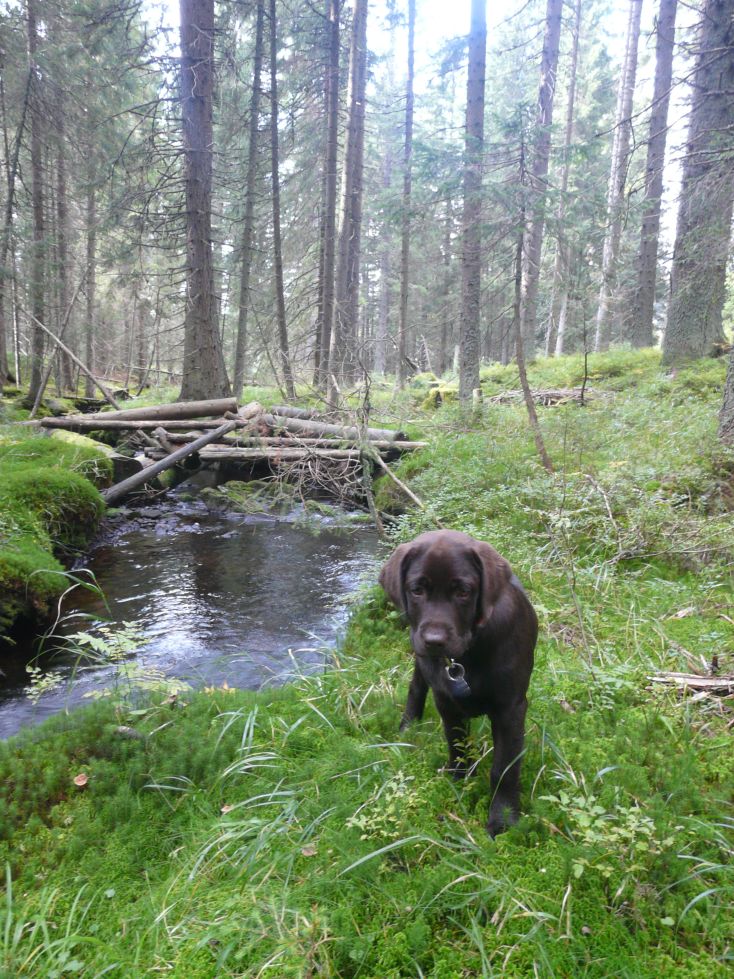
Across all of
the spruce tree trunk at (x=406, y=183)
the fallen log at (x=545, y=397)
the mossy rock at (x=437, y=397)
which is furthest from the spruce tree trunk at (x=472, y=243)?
the spruce tree trunk at (x=406, y=183)

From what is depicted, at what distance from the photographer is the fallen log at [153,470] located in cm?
902

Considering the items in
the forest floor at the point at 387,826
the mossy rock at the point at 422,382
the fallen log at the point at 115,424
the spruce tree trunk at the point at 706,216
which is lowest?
the forest floor at the point at 387,826

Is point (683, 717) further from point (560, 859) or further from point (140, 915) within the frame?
point (140, 915)

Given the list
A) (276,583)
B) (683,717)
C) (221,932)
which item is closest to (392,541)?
(276,583)

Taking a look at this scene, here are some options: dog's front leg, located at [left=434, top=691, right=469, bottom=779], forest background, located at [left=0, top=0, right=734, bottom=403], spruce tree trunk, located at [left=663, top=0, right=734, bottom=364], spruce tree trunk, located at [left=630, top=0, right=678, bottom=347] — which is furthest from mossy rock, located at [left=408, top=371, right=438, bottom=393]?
dog's front leg, located at [left=434, top=691, right=469, bottom=779]

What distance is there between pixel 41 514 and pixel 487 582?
6731 millimetres

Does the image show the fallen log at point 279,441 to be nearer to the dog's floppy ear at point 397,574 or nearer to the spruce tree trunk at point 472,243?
the spruce tree trunk at point 472,243

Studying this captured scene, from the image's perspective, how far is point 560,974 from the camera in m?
1.84

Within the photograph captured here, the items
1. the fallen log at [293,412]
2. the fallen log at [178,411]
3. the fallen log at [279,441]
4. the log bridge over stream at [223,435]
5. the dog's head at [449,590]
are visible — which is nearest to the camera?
the dog's head at [449,590]

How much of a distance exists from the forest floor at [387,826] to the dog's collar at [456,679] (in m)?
0.59

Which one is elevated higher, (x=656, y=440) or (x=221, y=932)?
(x=656, y=440)

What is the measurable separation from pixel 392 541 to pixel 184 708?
349cm

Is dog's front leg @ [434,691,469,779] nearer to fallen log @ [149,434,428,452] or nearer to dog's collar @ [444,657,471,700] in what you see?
dog's collar @ [444,657,471,700]

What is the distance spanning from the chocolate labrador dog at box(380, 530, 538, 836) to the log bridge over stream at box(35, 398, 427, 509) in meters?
6.30
